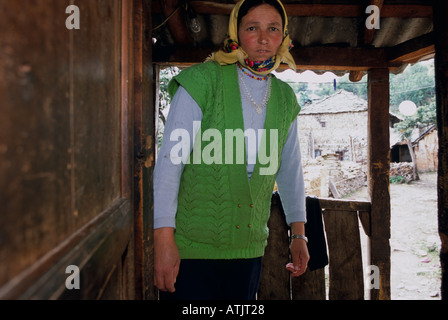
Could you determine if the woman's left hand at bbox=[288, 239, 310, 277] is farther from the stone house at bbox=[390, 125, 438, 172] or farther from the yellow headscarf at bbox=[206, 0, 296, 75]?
the stone house at bbox=[390, 125, 438, 172]

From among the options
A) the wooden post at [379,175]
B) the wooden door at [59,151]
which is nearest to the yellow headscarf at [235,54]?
the wooden door at [59,151]

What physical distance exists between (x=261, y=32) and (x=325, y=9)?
1.54m

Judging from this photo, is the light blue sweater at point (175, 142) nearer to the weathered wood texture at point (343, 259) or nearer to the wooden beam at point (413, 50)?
the weathered wood texture at point (343, 259)

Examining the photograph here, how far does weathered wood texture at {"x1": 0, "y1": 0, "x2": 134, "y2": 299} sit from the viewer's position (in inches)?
16.3

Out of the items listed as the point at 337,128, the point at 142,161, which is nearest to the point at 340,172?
the point at 337,128

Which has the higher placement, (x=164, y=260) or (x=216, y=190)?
(x=216, y=190)

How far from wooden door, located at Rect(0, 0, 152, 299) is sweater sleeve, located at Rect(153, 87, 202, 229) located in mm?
351

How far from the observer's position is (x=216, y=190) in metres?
A: 1.47

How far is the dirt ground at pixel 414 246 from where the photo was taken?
625 centimetres

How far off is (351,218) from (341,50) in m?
1.77

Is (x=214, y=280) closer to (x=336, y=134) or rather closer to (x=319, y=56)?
(x=319, y=56)

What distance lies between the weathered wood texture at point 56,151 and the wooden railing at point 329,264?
2151 mm
